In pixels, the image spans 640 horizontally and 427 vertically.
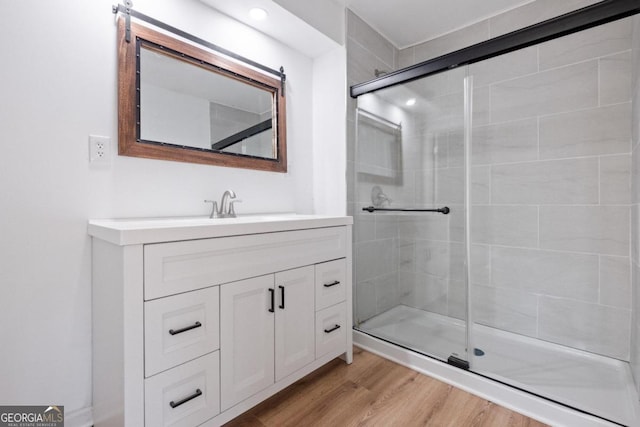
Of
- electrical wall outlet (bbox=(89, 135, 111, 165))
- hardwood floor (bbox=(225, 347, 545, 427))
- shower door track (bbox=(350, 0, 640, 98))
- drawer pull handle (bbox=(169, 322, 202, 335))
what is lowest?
hardwood floor (bbox=(225, 347, 545, 427))

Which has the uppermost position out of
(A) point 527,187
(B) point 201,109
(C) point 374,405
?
(B) point 201,109

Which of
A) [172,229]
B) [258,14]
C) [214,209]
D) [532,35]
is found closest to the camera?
[172,229]

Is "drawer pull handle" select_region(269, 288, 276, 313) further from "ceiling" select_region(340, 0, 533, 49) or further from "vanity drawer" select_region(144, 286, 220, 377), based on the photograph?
"ceiling" select_region(340, 0, 533, 49)

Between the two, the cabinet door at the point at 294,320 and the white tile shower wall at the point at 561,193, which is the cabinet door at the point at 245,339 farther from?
the white tile shower wall at the point at 561,193

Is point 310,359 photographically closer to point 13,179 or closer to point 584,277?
point 13,179

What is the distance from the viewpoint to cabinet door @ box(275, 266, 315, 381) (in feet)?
4.45

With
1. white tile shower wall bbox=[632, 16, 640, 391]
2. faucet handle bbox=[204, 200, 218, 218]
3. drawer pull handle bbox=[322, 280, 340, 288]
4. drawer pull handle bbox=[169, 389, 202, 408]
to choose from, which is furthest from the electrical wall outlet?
white tile shower wall bbox=[632, 16, 640, 391]

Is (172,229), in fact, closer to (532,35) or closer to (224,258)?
(224,258)

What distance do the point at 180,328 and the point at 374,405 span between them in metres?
0.96

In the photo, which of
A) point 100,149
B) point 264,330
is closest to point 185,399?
point 264,330

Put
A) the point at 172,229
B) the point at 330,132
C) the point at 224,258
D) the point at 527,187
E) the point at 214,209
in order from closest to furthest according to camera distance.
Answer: the point at 172,229 → the point at 224,258 → the point at 214,209 → the point at 527,187 → the point at 330,132

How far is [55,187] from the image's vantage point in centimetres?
118

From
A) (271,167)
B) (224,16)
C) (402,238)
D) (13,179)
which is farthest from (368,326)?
(224,16)

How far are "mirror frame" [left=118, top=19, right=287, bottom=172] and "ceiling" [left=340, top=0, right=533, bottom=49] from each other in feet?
2.91
